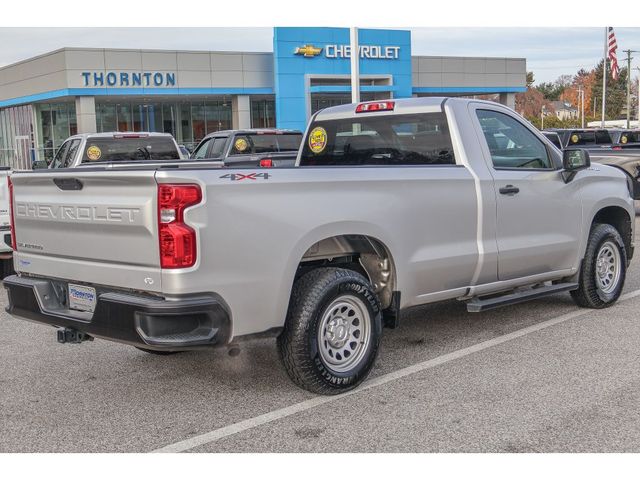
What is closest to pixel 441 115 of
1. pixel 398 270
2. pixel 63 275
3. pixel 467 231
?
pixel 467 231

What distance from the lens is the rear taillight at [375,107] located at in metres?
6.57

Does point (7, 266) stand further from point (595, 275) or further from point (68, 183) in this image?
point (595, 275)

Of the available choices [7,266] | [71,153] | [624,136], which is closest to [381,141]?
[7,266]

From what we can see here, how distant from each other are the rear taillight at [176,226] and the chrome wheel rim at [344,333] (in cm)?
111

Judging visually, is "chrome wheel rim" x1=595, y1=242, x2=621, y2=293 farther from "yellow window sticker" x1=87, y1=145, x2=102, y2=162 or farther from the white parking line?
"yellow window sticker" x1=87, y1=145, x2=102, y2=162

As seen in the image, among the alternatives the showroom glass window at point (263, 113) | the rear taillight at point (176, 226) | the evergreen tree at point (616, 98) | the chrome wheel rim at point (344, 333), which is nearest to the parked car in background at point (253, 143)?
the chrome wheel rim at point (344, 333)

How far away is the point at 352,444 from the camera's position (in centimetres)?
430

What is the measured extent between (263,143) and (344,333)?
10917mm

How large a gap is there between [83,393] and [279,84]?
37610 mm

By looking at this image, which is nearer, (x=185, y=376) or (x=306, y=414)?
(x=306, y=414)

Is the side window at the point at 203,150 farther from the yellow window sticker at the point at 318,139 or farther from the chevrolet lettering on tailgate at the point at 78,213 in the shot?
the chevrolet lettering on tailgate at the point at 78,213

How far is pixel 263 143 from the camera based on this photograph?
1582 cm

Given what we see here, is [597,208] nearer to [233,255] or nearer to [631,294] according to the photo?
[631,294]

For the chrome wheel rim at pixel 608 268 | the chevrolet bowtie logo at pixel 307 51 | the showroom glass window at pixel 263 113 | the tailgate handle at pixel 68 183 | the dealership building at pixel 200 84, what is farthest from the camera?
the showroom glass window at pixel 263 113
